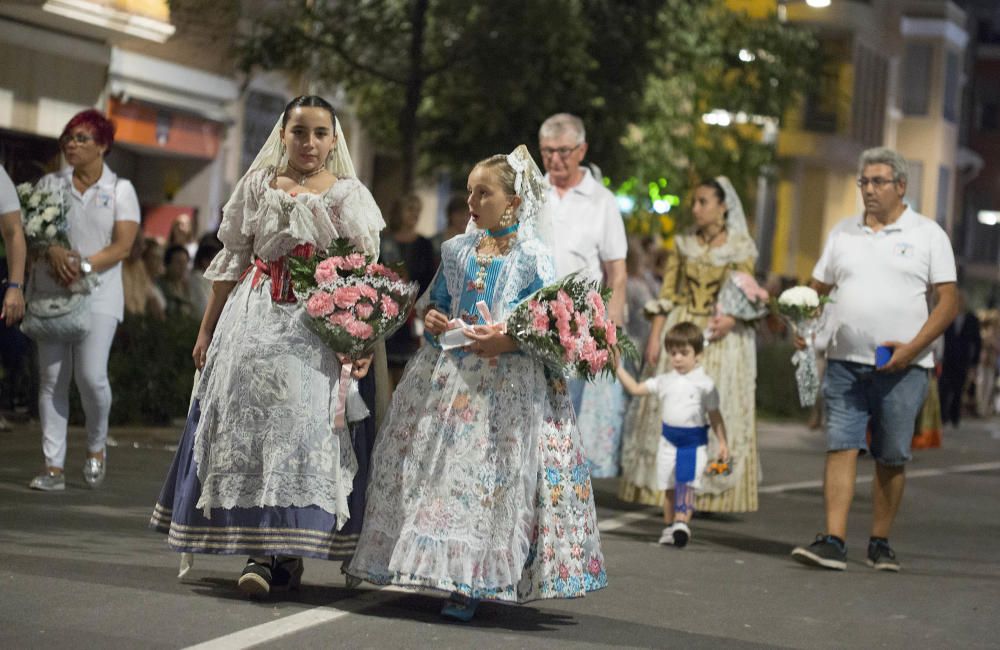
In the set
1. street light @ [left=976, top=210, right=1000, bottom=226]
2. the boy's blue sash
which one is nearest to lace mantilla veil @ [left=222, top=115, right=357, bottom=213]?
the boy's blue sash

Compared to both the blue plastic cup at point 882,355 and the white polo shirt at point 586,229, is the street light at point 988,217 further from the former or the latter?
the blue plastic cup at point 882,355

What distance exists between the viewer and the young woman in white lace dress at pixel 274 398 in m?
8.20

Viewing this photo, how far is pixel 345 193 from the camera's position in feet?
27.8

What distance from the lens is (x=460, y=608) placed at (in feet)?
26.9

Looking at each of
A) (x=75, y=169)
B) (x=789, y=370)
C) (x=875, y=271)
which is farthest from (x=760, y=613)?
(x=789, y=370)

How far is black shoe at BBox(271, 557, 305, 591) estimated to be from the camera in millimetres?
8586

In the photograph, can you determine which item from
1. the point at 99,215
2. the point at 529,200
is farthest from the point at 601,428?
the point at 529,200

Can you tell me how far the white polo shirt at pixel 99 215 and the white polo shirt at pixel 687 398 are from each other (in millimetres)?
3271

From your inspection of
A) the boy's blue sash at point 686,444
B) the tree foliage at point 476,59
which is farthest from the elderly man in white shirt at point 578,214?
the tree foliage at point 476,59

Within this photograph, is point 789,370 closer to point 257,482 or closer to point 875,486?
point 875,486

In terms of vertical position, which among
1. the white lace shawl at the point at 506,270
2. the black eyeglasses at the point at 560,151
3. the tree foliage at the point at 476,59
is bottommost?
the white lace shawl at the point at 506,270

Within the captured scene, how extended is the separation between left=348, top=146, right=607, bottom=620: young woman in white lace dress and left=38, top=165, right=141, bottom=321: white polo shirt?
379cm

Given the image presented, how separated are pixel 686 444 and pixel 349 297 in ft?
13.9

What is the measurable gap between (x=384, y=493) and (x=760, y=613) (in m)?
1.95
